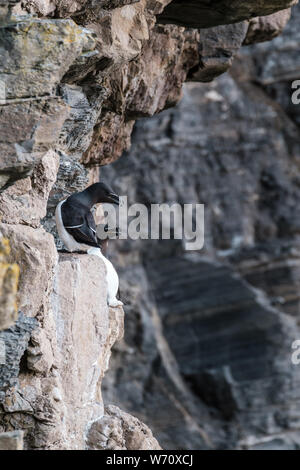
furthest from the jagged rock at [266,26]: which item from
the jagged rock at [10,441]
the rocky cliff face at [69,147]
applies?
the jagged rock at [10,441]

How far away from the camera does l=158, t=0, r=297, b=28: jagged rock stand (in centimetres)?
747

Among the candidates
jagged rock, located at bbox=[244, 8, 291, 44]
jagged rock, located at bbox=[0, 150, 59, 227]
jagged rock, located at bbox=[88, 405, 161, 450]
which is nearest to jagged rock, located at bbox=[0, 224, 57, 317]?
jagged rock, located at bbox=[0, 150, 59, 227]

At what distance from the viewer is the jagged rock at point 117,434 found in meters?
6.52

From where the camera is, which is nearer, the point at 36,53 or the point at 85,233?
the point at 36,53

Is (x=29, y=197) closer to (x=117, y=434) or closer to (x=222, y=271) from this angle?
(x=117, y=434)

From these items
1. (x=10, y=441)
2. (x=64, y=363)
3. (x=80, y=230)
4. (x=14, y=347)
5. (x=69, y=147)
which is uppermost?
(x=69, y=147)

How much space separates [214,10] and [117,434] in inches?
147

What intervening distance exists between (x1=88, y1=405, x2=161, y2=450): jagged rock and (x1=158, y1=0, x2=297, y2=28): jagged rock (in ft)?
11.6

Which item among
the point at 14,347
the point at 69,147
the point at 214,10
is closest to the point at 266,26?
the point at 214,10

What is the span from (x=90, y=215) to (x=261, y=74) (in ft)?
47.3

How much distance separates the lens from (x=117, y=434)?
6.61m

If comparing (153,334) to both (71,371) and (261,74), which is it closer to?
(261,74)

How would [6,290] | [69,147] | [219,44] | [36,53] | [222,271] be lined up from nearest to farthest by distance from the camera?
[6,290]
[36,53]
[69,147]
[219,44]
[222,271]

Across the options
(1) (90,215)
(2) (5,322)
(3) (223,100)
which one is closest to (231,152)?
(3) (223,100)
